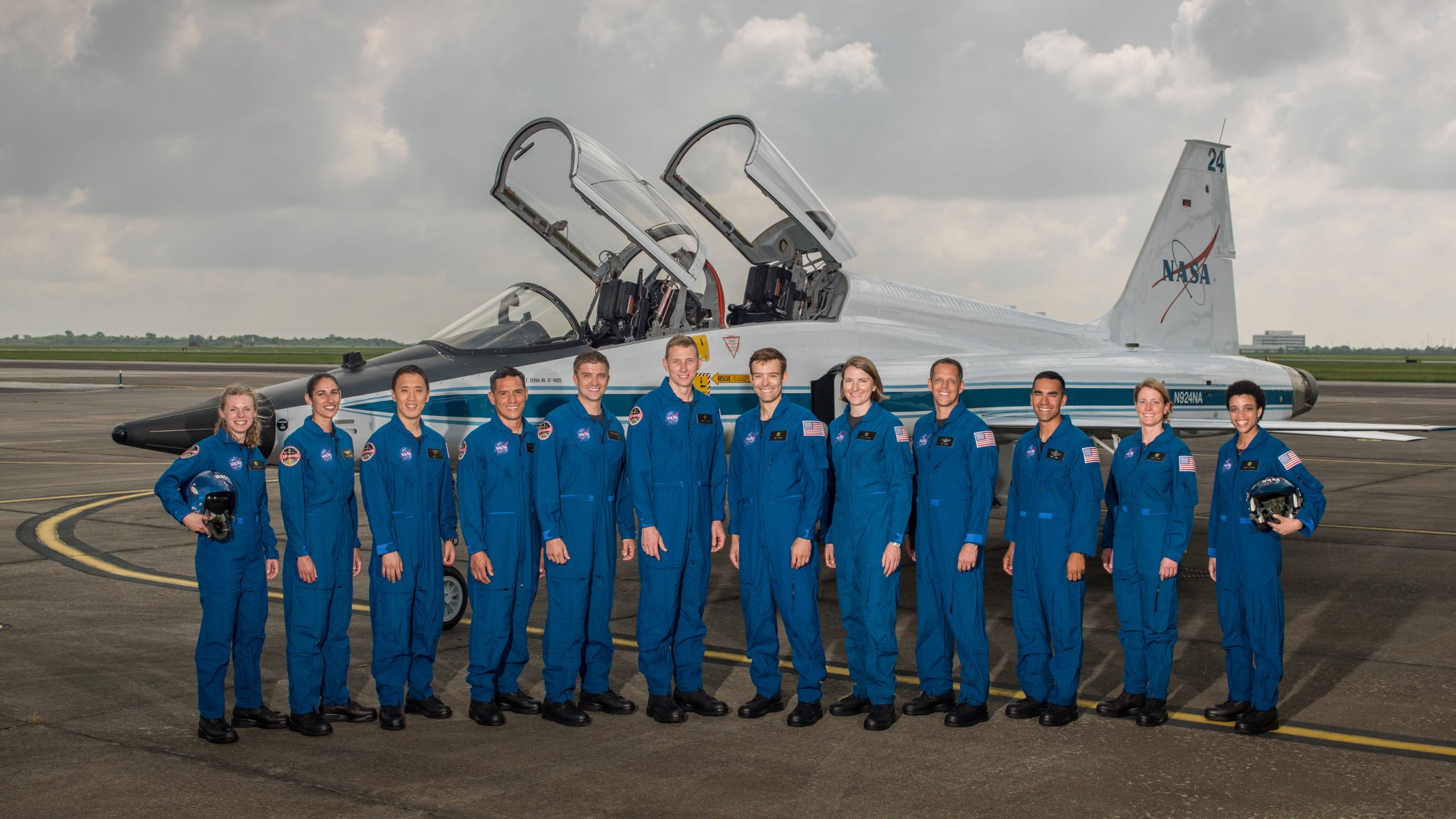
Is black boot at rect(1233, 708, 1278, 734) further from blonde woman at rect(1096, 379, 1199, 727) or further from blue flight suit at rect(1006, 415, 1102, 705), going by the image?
blue flight suit at rect(1006, 415, 1102, 705)

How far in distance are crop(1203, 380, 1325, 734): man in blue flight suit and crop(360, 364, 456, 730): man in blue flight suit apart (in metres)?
3.81

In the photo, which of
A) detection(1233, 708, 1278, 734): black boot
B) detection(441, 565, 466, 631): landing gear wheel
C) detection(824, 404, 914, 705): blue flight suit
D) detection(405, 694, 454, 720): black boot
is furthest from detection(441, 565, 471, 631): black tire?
detection(1233, 708, 1278, 734): black boot

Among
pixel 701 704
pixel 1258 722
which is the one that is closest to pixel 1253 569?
pixel 1258 722

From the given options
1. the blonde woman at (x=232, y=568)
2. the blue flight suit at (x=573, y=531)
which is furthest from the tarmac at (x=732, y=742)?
the blue flight suit at (x=573, y=531)

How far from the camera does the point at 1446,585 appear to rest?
918 centimetres

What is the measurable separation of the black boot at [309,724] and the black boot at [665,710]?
1.52 meters

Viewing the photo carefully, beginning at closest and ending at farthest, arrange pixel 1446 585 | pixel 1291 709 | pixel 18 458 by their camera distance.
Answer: pixel 1291 709
pixel 1446 585
pixel 18 458

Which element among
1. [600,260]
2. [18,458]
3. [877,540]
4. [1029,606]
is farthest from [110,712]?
[18,458]

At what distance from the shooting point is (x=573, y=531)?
5.77 meters

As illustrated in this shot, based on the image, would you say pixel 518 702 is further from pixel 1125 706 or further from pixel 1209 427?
pixel 1209 427

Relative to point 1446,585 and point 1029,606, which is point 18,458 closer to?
point 1029,606

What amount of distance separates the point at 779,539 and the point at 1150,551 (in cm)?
180

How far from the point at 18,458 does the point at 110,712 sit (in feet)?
51.3

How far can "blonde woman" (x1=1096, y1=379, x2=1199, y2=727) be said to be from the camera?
5.63m
